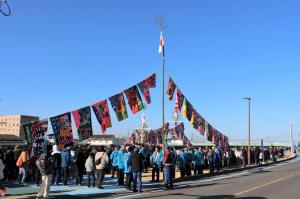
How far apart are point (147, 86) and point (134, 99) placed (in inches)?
53.9

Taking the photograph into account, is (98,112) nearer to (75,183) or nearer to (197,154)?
(75,183)

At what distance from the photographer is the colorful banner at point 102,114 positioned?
2180 centimetres

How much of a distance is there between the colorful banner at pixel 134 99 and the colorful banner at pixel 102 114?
1784 mm

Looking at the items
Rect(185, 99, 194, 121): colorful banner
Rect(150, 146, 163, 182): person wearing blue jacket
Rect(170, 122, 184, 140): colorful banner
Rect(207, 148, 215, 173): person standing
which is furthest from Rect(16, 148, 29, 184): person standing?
Rect(170, 122, 184, 140): colorful banner

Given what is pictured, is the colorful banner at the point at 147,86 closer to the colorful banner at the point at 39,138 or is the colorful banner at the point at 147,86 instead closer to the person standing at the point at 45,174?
the colorful banner at the point at 39,138

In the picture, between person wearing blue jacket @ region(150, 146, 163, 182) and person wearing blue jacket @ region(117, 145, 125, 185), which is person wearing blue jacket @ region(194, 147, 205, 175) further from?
person wearing blue jacket @ region(117, 145, 125, 185)

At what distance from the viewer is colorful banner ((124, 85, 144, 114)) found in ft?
77.5

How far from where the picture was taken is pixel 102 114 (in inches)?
867

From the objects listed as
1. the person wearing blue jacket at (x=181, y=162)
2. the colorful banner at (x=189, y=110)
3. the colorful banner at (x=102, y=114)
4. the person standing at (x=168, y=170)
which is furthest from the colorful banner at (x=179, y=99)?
the person standing at (x=168, y=170)

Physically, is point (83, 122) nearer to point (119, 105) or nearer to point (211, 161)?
point (119, 105)

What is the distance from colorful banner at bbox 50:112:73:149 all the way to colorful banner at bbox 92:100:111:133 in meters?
1.74

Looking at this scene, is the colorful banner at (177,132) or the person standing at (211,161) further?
the colorful banner at (177,132)

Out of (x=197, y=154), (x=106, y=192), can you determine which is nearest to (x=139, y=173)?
(x=106, y=192)

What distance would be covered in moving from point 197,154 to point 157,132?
15.8 metres
